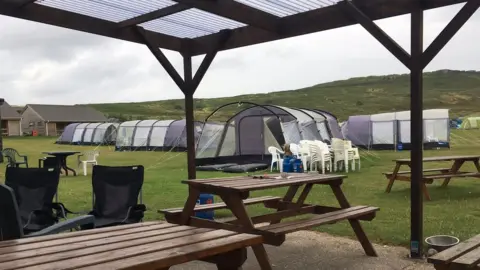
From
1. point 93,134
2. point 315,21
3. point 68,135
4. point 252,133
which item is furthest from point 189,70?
point 68,135

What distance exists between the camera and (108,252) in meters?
2.13

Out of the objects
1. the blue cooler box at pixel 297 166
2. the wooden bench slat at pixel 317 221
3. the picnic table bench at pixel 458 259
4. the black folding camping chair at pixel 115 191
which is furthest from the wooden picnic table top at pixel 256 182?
the blue cooler box at pixel 297 166

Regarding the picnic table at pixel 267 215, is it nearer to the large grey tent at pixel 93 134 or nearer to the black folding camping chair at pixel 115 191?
the black folding camping chair at pixel 115 191

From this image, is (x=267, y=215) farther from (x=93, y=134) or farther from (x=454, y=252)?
(x=93, y=134)

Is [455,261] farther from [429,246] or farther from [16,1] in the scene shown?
[16,1]

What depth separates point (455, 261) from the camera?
2480 mm

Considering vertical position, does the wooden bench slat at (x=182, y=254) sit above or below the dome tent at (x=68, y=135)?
above

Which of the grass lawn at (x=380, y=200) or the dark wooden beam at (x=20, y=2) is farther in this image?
the grass lawn at (x=380, y=200)

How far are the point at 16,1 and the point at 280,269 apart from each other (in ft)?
10.8

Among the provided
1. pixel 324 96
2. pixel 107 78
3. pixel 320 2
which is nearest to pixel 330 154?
pixel 320 2

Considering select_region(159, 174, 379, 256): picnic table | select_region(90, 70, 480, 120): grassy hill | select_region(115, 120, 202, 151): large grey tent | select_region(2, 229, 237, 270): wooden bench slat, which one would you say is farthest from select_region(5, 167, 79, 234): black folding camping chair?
select_region(90, 70, 480, 120): grassy hill

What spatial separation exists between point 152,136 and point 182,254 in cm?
2143

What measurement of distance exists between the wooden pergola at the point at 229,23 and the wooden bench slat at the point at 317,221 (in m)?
0.50

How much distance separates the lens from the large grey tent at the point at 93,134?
28.9 metres
